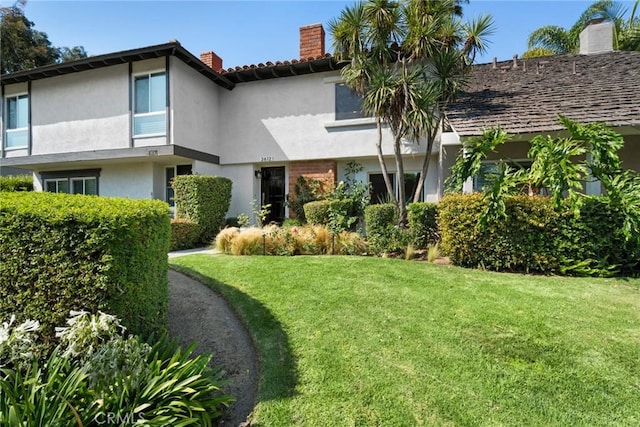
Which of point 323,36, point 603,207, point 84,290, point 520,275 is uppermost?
point 323,36

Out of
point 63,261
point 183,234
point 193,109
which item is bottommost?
point 183,234

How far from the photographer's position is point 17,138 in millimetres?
14109

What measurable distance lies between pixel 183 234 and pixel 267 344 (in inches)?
303

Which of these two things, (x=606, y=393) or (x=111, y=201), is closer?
(x=606, y=393)

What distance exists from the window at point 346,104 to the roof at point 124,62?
483cm

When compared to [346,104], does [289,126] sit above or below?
below

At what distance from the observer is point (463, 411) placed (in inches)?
114

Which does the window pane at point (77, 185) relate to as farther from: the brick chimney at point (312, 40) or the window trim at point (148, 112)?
the brick chimney at point (312, 40)

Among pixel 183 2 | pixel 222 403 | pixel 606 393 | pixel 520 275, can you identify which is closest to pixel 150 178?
pixel 183 2

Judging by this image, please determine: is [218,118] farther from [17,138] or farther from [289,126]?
[17,138]

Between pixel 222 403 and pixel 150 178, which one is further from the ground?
pixel 150 178

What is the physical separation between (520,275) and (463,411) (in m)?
4.52

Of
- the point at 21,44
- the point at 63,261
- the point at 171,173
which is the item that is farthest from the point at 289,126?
the point at 21,44

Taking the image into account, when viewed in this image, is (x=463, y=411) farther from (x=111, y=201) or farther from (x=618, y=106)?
(x=618, y=106)
